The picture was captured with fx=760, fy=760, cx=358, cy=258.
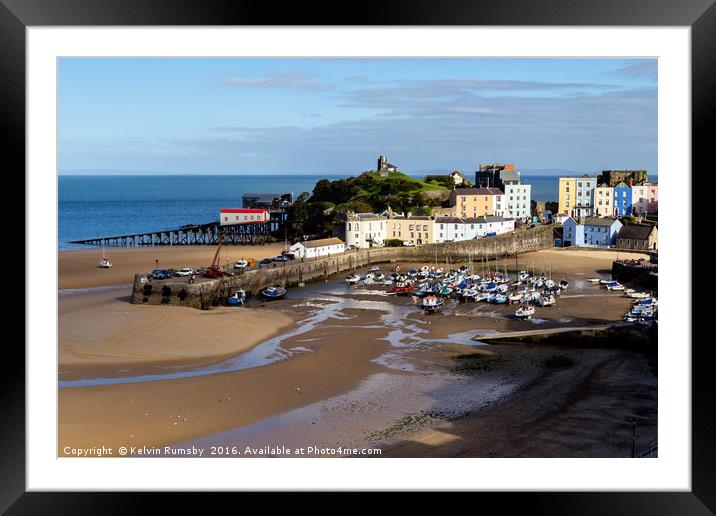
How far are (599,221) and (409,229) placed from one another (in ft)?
14.1

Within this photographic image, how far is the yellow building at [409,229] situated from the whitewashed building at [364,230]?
16cm

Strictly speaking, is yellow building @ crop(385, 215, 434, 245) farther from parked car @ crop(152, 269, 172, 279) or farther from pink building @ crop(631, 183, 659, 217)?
parked car @ crop(152, 269, 172, 279)

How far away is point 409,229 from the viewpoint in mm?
17984

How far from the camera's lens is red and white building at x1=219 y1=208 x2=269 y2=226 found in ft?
66.8

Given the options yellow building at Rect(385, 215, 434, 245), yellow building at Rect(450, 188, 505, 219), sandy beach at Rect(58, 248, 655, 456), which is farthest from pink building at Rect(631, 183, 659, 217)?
sandy beach at Rect(58, 248, 655, 456)

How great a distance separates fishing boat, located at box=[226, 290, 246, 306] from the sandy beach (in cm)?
32

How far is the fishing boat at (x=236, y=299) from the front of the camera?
11773 millimetres

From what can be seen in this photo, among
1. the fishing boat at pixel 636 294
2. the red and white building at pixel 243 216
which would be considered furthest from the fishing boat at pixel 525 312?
the red and white building at pixel 243 216

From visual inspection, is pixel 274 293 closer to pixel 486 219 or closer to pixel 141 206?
pixel 486 219

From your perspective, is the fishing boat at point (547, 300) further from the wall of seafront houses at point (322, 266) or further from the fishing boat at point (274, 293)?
the wall of seafront houses at point (322, 266)

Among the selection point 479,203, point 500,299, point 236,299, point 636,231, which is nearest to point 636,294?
point 500,299
